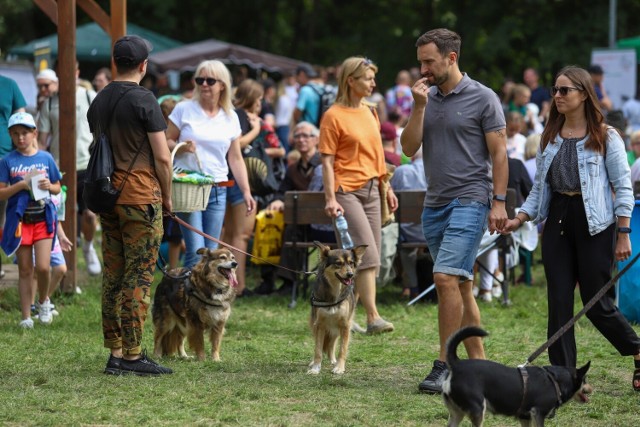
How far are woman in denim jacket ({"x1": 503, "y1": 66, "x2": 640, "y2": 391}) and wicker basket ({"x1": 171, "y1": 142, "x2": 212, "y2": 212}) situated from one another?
2.96 meters

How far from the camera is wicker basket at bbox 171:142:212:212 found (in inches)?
334

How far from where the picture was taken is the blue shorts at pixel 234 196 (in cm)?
1015

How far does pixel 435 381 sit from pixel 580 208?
136cm

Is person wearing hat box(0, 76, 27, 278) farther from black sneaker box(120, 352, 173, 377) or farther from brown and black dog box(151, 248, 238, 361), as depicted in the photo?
black sneaker box(120, 352, 173, 377)

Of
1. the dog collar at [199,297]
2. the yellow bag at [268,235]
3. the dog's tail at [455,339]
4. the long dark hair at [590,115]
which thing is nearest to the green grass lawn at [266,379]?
the dog collar at [199,297]

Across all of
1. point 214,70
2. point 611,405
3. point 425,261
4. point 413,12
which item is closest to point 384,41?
point 413,12

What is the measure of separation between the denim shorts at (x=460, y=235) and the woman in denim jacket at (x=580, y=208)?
0.69 ft

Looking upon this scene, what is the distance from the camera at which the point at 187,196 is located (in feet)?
28.0

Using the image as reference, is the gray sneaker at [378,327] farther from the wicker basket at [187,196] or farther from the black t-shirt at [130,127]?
the black t-shirt at [130,127]

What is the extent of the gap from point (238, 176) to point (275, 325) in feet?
4.63

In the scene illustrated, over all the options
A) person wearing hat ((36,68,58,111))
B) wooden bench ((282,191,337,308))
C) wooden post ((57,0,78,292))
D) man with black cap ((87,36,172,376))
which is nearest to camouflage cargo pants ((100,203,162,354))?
man with black cap ((87,36,172,376))

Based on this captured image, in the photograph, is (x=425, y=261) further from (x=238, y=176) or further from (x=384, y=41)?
(x=384, y=41)

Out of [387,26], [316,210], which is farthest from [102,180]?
[387,26]

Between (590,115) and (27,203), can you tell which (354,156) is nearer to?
(590,115)
